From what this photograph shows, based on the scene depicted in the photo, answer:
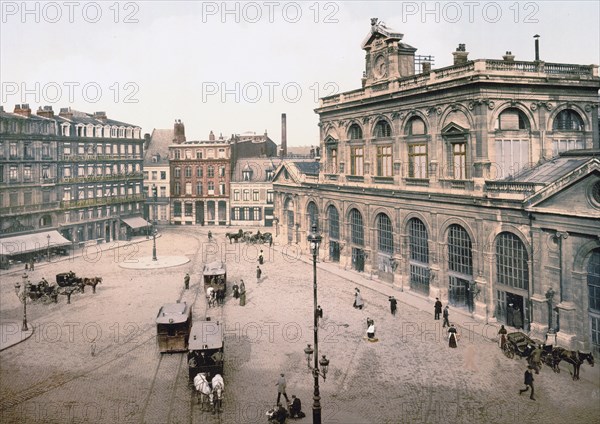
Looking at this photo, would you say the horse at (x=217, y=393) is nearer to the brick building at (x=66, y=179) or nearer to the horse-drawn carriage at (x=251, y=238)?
the brick building at (x=66, y=179)

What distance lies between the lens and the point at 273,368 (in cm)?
2459

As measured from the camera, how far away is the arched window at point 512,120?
32.6 meters

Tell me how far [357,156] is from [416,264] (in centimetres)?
1231

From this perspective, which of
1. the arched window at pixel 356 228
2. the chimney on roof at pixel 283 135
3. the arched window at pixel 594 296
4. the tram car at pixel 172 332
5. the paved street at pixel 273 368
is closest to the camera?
the paved street at pixel 273 368

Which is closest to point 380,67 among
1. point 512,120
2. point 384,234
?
point 512,120

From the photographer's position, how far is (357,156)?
46.2 metres

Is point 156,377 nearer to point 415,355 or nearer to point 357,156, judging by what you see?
point 415,355

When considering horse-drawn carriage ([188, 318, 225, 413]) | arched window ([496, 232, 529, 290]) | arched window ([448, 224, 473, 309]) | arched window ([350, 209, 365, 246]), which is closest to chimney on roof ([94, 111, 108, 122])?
arched window ([350, 209, 365, 246])

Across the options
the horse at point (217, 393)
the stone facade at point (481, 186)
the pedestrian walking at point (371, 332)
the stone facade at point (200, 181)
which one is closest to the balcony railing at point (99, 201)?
the stone facade at point (200, 181)

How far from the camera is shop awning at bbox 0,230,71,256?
162ft

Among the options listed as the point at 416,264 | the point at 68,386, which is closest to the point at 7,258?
the point at 68,386

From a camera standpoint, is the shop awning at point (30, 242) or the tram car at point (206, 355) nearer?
the tram car at point (206, 355)

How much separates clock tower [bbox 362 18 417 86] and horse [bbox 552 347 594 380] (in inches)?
941

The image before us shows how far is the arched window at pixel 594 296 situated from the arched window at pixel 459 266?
317 inches
